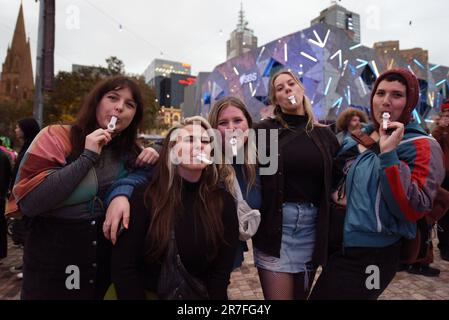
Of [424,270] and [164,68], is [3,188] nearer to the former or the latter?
[424,270]

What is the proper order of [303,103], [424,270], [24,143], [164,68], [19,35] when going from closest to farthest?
[303,103]
[24,143]
[424,270]
[19,35]
[164,68]

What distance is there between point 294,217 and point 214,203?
2.26 ft

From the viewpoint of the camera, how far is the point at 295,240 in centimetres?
213

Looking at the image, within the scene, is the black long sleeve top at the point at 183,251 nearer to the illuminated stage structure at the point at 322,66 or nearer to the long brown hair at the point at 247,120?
the long brown hair at the point at 247,120

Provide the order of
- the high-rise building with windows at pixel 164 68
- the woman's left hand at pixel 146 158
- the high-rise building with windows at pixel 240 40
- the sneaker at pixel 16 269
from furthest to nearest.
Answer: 1. the high-rise building with windows at pixel 164 68
2. the high-rise building with windows at pixel 240 40
3. the sneaker at pixel 16 269
4. the woman's left hand at pixel 146 158

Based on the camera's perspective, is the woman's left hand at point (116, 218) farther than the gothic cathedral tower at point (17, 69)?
No

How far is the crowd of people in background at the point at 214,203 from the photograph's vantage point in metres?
1.59

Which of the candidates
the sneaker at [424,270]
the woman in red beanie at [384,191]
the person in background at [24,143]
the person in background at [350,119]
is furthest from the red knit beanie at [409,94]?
the person in background at [24,143]

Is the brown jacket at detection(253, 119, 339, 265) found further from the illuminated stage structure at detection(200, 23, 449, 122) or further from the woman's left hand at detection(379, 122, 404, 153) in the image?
the illuminated stage structure at detection(200, 23, 449, 122)

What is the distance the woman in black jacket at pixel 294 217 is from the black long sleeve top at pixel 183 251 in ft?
1.30

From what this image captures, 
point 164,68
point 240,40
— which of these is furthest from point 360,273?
point 164,68

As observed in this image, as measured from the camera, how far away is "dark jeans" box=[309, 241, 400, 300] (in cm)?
180
